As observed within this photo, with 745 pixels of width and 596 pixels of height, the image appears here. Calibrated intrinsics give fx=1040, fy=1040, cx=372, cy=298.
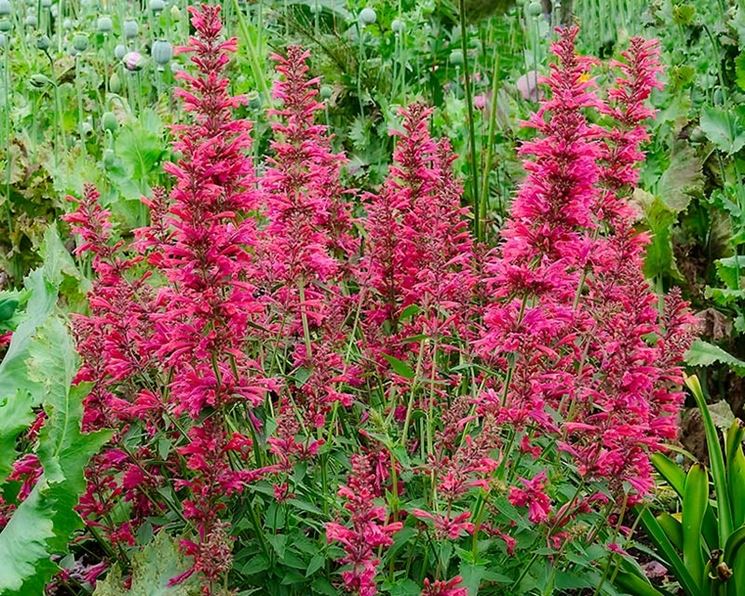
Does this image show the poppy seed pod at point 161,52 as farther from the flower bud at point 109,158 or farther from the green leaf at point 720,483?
the green leaf at point 720,483

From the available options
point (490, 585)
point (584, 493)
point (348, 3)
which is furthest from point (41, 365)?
point (348, 3)

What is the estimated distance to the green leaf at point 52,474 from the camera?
1.71 metres

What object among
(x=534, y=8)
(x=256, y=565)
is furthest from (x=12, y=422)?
(x=534, y=8)

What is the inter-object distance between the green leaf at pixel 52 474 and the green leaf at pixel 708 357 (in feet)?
7.28

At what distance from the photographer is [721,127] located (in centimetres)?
372

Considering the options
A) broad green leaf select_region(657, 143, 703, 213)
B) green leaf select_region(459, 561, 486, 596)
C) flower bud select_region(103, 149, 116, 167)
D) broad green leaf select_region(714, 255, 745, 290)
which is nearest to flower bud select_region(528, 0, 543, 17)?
broad green leaf select_region(657, 143, 703, 213)

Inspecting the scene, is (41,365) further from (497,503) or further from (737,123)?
(737,123)

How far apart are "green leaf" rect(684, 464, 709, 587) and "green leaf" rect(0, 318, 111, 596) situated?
1.43 m

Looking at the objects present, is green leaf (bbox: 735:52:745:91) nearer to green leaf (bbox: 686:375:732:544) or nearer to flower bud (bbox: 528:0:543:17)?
flower bud (bbox: 528:0:543:17)

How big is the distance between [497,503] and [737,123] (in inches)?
90.7

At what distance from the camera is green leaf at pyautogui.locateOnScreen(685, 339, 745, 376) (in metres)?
3.41

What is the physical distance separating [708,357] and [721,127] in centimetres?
87

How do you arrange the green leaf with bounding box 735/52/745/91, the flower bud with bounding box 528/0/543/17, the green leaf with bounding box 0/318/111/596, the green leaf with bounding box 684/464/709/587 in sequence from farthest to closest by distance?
1. the flower bud with bounding box 528/0/543/17
2. the green leaf with bounding box 735/52/745/91
3. the green leaf with bounding box 684/464/709/587
4. the green leaf with bounding box 0/318/111/596

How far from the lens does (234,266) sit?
Result: 5.87ft
